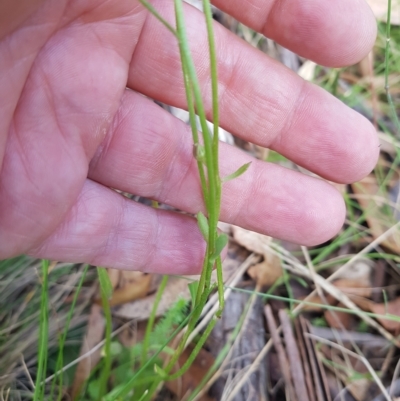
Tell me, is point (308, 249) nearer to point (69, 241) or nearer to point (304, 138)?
point (304, 138)

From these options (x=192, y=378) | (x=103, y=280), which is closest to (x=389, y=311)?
(x=192, y=378)

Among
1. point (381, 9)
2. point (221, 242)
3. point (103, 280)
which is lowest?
point (103, 280)

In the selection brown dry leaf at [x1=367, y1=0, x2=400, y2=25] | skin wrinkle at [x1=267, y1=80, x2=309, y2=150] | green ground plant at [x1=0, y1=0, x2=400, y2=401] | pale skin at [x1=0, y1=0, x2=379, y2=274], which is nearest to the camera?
green ground plant at [x1=0, y1=0, x2=400, y2=401]

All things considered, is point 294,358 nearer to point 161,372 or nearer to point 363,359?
point 363,359

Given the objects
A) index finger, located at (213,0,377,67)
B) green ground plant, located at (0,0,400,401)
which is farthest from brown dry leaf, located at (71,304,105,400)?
index finger, located at (213,0,377,67)

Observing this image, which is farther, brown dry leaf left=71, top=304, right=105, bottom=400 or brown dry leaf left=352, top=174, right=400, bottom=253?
brown dry leaf left=352, top=174, right=400, bottom=253

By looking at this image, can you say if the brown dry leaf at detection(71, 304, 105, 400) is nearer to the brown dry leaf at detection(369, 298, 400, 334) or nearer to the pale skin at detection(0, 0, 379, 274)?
the pale skin at detection(0, 0, 379, 274)

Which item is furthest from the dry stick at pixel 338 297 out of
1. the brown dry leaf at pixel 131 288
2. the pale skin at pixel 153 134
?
the brown dry leaf at pixel 131 288
